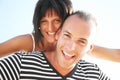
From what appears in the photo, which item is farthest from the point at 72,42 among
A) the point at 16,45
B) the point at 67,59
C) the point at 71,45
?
the point at 16,45

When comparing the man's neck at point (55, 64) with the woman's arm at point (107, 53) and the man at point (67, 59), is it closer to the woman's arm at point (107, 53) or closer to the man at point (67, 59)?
the man at point (67, 59)

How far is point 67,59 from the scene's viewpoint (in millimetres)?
2195

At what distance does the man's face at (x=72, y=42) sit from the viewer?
2205mm

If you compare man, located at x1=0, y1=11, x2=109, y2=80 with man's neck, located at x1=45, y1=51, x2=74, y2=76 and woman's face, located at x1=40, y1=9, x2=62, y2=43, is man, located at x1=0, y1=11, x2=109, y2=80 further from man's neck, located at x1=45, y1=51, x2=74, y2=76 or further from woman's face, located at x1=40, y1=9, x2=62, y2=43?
woman's face, located at x1=40, y1=9, x2=62, y2=43

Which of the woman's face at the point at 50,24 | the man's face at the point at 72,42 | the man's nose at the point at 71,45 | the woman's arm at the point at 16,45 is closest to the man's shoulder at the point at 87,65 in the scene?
the man's face at the point at 72,42

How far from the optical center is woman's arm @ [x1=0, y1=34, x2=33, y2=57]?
307 centimetres

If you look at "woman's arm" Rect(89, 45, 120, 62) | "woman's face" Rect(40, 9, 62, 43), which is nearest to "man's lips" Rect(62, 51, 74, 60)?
"woman's face" Rect(40, 9, 62, 43)

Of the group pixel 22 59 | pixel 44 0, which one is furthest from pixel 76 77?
pixel 44 0

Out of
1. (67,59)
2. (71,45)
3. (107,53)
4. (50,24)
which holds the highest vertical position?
(50,24)

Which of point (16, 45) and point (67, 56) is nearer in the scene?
point (67, 56)

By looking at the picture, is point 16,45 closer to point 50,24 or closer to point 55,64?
point 50,24

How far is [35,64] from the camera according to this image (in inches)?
85.3

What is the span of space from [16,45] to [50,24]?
47 centimetres

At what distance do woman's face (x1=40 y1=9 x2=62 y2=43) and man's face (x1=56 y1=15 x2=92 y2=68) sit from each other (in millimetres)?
703
